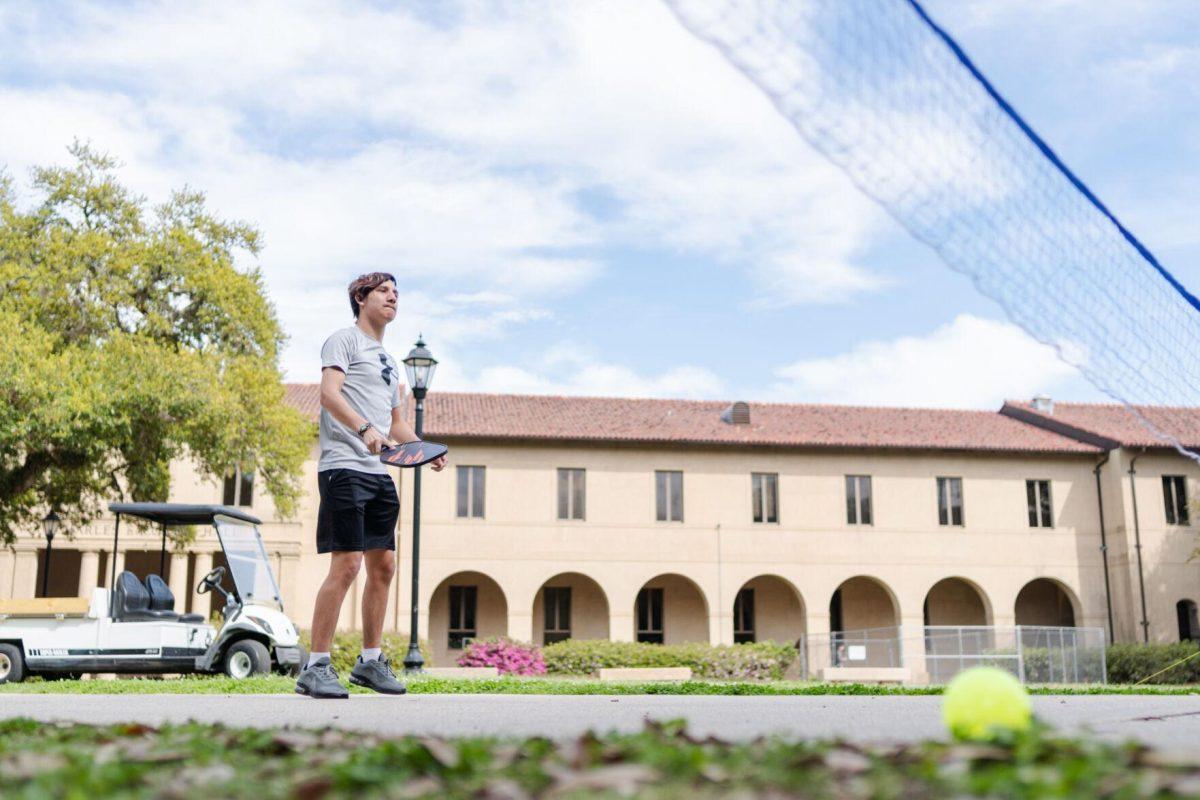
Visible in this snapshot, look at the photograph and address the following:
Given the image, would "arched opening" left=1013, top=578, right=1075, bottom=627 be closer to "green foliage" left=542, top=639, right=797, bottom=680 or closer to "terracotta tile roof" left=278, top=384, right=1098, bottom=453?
"terracotta tile roof" left=278, top=384, right=1098, bottom=453

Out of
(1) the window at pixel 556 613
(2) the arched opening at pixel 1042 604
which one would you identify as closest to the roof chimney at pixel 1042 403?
(2) the arched opening at pixel 1042 604

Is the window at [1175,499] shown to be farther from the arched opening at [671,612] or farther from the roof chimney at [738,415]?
the arched opening at [671,612]

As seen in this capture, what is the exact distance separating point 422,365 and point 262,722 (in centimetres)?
1300

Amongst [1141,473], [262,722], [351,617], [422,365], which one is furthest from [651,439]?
[262,722]

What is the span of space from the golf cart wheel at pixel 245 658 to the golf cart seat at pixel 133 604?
48.1 inches

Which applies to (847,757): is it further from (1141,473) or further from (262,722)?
(1141,473)

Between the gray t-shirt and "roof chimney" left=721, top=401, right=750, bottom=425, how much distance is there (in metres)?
31.8

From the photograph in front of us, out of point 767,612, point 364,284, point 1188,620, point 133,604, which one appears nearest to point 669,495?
point 767,612

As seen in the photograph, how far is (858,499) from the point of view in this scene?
123 ft

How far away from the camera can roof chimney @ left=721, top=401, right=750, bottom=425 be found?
38.5 metres

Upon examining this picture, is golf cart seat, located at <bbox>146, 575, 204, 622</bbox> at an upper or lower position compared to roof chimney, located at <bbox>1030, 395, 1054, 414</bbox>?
lower

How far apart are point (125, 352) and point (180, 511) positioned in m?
6.97

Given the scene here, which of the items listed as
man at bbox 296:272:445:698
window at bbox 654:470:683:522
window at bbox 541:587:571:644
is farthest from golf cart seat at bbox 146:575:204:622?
window at bbox 541:587:571:644

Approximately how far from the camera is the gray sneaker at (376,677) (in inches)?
270
